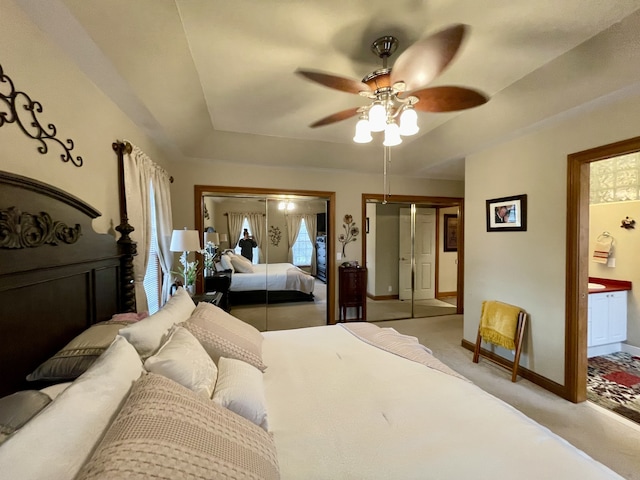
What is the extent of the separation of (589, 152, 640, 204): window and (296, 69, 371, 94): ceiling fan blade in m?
3.22

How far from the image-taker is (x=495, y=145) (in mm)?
3143

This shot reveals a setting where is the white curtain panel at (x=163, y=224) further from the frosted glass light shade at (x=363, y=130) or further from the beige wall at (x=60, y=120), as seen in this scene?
the frosted glass light shade at (x=363, y=130)

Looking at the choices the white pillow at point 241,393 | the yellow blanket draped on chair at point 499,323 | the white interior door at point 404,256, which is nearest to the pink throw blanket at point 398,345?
the white pillow at point 241,393

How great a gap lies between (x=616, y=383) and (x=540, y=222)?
178 centimetres

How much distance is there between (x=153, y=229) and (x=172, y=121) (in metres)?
1.07

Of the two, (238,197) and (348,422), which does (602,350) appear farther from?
(238,197)

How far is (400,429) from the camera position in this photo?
43.4 inches

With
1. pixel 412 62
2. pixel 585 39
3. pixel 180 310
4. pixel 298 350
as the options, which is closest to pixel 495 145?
pixel 585 39

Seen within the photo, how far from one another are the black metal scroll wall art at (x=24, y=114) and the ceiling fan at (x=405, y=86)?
131 centimetres

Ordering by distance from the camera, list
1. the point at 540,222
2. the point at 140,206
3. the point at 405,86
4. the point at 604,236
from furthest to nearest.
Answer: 1. the point at 604,236
2. the point at 540,222
3. the point at 140,206
4. the point at 405,86

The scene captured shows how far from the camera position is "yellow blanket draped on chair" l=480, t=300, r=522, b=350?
110 inches

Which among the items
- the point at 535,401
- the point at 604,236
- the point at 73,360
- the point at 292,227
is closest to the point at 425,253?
the point at 604,236

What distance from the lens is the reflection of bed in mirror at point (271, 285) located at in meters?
4.21

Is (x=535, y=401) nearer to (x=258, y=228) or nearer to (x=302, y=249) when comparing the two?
(x=302, y=249)
